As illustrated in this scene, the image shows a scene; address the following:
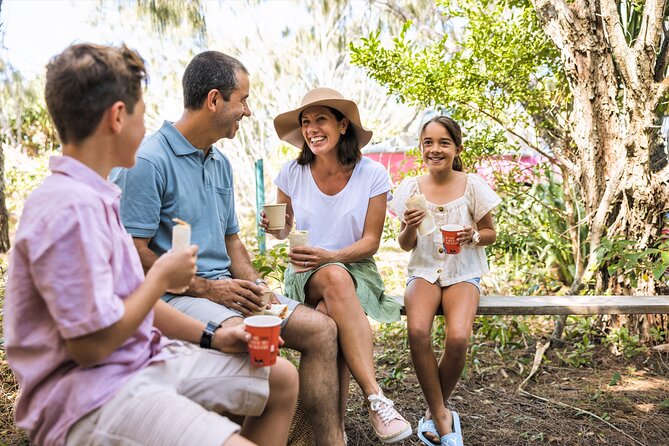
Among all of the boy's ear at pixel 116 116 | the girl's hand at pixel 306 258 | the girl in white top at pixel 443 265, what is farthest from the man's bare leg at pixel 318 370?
the boy's ear at pixel 116 116

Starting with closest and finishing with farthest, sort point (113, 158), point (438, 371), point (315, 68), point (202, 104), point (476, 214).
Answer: point (113, 158) < point (202, 104) < point (438, 371) < point (476, 214) < point (315, 68)

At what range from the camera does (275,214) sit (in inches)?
110

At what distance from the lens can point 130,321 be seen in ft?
4.76

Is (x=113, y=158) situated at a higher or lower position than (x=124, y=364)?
higher

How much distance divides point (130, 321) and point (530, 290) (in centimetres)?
391

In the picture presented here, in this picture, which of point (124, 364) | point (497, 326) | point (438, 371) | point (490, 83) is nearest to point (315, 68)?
point (490, 83)

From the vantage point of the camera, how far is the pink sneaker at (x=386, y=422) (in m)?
2.46

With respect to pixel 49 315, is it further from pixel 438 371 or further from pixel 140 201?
pixel 438 371

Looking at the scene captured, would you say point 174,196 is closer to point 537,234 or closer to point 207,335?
point 207,335

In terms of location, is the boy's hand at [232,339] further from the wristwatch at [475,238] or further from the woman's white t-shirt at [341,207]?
the wristwatch at [475,238]

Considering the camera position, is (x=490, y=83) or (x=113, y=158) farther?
(x=490, y=83)

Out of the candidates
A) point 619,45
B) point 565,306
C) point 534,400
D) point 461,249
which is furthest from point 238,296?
point 619,45

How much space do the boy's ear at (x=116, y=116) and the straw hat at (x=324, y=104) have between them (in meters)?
1.57

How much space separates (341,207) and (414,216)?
38 centimetres
